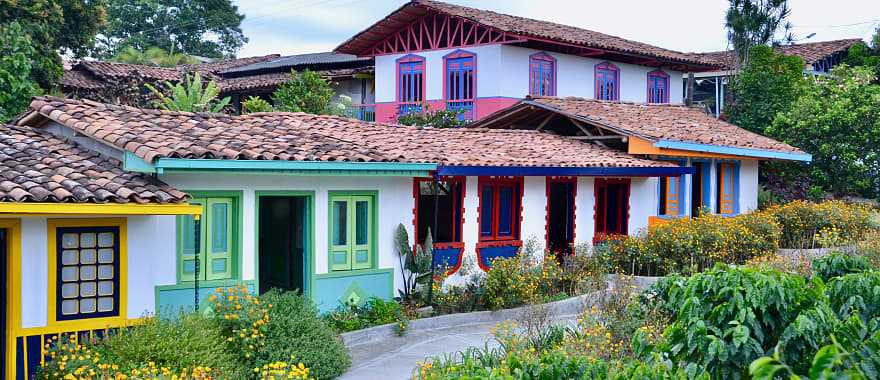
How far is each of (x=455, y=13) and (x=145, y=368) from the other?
19.4 m

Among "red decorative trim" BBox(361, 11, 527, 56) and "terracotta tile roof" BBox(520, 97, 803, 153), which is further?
"red decorative trim" BBox(361, 11, 527, 56)

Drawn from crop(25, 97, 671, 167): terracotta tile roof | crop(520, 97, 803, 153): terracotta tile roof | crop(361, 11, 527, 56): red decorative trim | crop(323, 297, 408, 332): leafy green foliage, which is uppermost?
crop(361, 11, 527, 56): red decorative trim

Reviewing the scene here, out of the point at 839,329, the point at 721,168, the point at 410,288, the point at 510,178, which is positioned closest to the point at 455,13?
the point at 721,168

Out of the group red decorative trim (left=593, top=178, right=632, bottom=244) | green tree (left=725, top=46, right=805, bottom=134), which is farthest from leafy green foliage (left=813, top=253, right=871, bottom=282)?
green tree (left=725, top=46, right=805, bottom=134)

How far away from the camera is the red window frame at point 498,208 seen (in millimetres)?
16594

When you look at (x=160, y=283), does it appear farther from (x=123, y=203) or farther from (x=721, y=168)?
(x=721, y=168)

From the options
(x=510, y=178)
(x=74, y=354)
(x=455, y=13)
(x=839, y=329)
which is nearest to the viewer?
(x=839, y=329)

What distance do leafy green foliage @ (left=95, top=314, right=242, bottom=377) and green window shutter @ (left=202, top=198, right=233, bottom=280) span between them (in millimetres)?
2054

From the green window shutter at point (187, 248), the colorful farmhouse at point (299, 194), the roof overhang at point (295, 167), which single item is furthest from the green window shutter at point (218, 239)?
the roof overhang at point (295, 167)

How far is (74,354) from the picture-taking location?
10148 mm

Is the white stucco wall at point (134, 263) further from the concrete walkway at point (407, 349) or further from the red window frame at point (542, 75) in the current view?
the red window frame at point (542, 75)

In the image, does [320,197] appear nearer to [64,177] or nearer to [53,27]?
[64,177]

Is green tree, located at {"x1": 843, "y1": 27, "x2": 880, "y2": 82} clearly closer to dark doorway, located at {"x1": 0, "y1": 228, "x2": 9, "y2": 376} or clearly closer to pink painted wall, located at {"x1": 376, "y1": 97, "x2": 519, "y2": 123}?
pink painted wall, located at {"x1": 376, "y1": 97, "x2": 519, "y2": 123}

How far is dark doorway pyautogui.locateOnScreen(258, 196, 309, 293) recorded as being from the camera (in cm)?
1474
